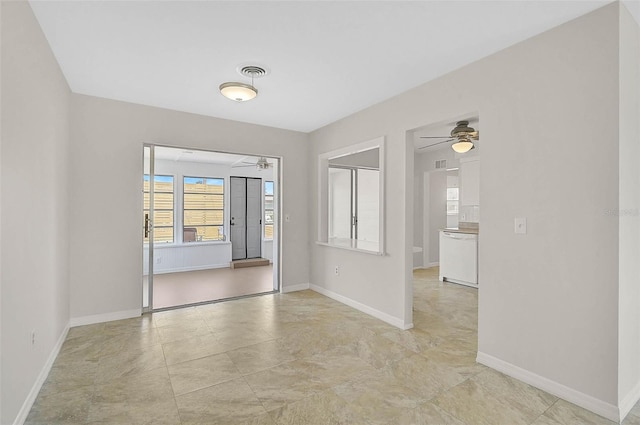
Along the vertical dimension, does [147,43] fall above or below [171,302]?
above

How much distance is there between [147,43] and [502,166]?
2.96 m

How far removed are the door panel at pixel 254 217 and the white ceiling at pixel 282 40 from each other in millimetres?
4576

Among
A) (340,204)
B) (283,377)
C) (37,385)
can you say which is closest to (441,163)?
(340,204)

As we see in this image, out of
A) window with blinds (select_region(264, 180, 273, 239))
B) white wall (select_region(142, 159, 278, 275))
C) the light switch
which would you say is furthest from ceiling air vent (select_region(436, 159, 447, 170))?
white wall (select_region(142, 159, 278, 275))

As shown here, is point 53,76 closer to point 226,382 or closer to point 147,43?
point 147,43

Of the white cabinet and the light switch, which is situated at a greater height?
the white cabinet

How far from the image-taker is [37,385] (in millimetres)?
2234

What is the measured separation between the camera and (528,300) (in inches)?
94.7

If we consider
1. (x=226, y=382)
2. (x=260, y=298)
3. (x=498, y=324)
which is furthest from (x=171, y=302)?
(x=498, y=324)

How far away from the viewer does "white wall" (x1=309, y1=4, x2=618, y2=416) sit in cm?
203

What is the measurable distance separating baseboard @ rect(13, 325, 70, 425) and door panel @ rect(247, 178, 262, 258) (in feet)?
16.4

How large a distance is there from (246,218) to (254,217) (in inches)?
8.3

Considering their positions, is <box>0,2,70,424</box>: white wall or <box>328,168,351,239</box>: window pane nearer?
<box>0,2,70,424</box>: white wall

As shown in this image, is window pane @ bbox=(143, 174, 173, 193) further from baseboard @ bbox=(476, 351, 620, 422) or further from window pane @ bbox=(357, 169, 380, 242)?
baseboard @ bbox=(476, 351, 620, 422)
